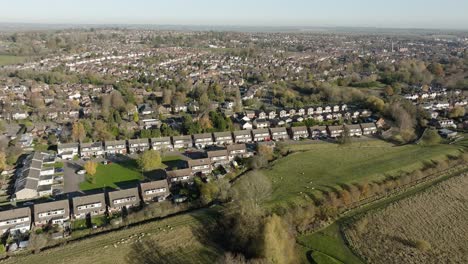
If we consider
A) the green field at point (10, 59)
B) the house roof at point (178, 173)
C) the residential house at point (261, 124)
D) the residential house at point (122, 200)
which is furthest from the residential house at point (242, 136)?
the green field at point (10, 59)

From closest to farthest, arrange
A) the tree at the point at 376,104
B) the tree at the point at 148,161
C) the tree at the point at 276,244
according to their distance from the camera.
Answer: the tree at the point at 276,244
the tree at the point at 148,161
the tree at the point at 376,104

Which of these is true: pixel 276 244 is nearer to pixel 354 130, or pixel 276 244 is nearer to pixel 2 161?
pixel 2 161

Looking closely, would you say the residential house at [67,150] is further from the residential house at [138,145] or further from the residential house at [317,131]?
the residential house at [317,131]

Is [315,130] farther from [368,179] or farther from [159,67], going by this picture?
[159,67]

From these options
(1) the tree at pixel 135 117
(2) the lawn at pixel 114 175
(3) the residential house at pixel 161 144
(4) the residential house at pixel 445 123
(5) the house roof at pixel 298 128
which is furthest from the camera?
(4) the residential house at pixel 445 123

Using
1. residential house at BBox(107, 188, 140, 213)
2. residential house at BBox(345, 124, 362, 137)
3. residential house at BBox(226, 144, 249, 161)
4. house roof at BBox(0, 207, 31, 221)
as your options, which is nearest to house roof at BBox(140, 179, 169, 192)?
residential house at BBox(107, 188, 140, 213)

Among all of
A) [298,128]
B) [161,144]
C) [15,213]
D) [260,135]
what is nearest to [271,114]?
[298,128]
